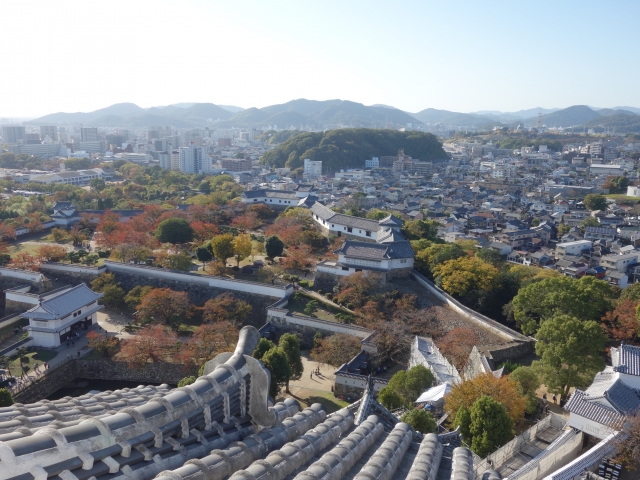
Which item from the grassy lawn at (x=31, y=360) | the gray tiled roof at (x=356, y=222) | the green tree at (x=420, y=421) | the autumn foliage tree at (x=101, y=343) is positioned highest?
the gray tiled roof at (x=356, y=222)

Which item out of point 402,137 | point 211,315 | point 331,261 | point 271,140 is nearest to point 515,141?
point 402,137

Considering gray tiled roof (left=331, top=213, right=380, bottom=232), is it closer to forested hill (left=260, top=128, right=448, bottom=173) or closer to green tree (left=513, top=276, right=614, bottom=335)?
green tree (left=513, top=276, right=614, bottom=335)

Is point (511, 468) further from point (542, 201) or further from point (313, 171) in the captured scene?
point (313, 171)

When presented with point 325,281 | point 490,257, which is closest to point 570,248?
point 490,257

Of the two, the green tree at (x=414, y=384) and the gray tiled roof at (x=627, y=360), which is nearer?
the gray tiled roof at (x=627, y=360)

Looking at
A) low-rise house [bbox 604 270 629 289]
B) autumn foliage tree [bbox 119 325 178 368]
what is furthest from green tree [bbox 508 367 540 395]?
low-rise house [bbox 604 270 629 289]

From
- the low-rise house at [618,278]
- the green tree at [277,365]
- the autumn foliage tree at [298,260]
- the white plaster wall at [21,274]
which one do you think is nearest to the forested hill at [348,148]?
the autumn foliage tree at [298,260]

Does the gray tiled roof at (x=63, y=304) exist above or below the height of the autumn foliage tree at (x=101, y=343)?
above

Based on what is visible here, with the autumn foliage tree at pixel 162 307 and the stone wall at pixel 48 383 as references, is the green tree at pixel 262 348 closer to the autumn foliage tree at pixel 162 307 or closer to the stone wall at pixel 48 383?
the autumn foliage tree at pixel 162 307
